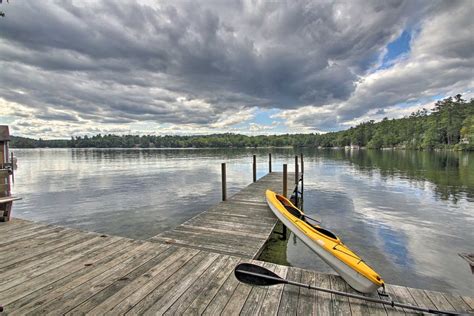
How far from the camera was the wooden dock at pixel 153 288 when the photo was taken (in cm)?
304

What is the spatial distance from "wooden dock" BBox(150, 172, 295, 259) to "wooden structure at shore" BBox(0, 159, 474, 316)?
1.03ft

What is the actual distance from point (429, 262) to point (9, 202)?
12972 millimetres

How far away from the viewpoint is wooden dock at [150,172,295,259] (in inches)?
230

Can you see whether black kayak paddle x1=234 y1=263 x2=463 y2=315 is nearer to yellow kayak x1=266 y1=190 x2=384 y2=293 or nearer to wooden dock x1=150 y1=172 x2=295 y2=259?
yellow kayak x1=266 y1=190 x2=384 y2=293

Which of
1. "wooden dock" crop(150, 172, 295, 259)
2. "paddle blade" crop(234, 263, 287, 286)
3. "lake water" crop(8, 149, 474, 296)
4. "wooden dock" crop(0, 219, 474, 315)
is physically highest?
"paddle blade" crop(234, 263, 287, 286)

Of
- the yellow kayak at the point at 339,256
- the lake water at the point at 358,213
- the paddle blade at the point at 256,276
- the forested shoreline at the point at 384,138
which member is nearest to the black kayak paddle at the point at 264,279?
the paddle blade at the point at 256,276

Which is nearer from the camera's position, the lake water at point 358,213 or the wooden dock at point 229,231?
the wooden dock at point 229,231

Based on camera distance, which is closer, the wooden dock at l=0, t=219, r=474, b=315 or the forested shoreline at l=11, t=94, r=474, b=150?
the wooden dock at l=0, t=219, r=474, b=315

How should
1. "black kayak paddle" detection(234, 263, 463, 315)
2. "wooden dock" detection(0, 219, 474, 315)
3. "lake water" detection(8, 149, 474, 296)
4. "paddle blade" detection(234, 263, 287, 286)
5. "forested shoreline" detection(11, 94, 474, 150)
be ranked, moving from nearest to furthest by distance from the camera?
1. "wooden dock" detection(0, 219, 474, 315)
2. "black kayak paddle" detection(234, 263, 463, 315)
3. "paddle blade" detection(234, 263, 287, 286)
4. "lake water" detection(8, 149, 474, 296)
5. "forested shoreline" detection(11, 94, 474, 150)

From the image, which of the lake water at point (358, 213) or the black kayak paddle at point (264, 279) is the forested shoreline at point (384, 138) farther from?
the black kayak paddle at point (264, 279)

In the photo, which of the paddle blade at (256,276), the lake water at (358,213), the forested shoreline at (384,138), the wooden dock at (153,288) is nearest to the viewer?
the wooden dock at (153,288)

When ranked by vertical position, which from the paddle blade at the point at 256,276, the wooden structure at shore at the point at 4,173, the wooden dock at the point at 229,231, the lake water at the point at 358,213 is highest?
the wooden structure at shore at the point at 4,173

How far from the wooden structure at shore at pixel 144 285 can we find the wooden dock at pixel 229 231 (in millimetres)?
313

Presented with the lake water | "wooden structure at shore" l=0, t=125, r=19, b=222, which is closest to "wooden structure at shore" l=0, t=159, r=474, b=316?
"wooden structure at shore" l=0, t=125, r=19, b=222
